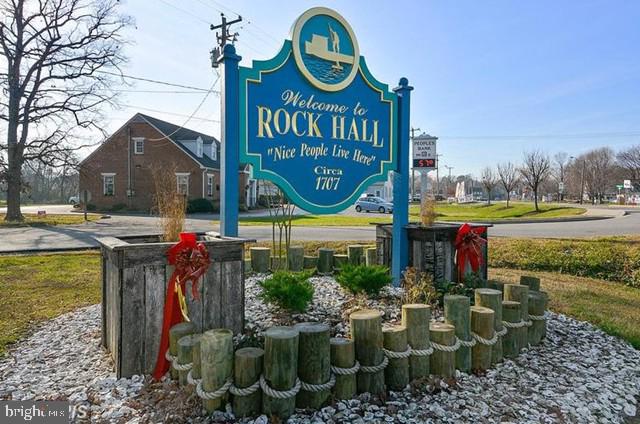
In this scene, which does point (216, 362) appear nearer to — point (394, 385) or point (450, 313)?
point (394, 385)

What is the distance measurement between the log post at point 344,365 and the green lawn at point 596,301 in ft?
9.78

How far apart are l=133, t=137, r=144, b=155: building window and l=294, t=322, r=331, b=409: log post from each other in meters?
31.4

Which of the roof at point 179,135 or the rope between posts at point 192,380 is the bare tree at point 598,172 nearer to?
the roof at point 179,135

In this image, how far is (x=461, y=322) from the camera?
3.06m

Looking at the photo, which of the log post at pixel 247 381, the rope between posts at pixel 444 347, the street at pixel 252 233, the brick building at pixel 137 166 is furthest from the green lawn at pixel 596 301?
Answer: the brick building at pixel 137 166

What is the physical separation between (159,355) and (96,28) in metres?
24.4

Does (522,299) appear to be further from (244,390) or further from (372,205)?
(372,205)

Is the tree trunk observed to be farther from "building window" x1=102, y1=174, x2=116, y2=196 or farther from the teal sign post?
the teal sign post

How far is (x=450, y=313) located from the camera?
10.1 ft

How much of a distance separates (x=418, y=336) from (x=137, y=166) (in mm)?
31374

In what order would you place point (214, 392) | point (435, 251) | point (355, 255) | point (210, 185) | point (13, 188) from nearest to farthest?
1. point (214, 392)
2. point (435, 251)
3. point (355, 255)
4. point (13, 188)
5. point (210, 185)

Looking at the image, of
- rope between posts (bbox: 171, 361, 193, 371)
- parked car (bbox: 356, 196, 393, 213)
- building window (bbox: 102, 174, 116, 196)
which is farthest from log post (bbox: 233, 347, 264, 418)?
building window (bbox: 102, 174, 116, 196)

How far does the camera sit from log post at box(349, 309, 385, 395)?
262 cm

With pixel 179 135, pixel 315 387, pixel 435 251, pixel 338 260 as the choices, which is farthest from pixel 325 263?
pixel 179 135
